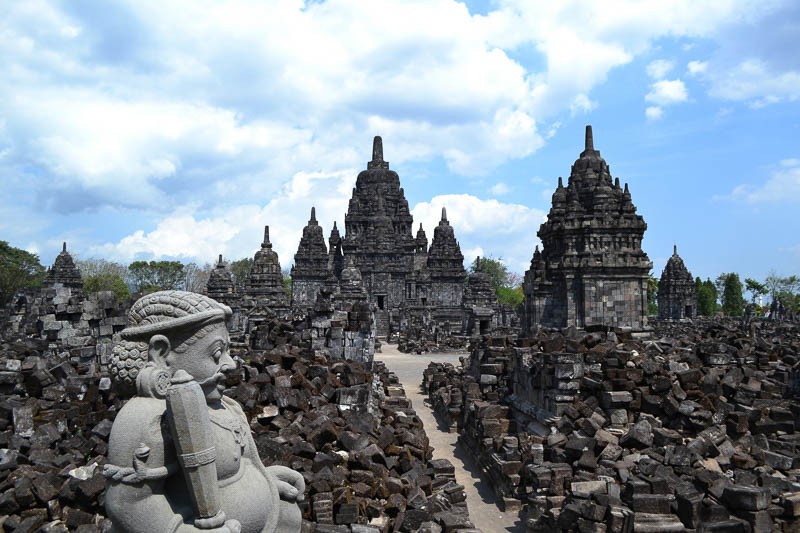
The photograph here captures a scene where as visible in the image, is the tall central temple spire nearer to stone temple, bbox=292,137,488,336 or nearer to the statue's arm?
stone temple, bbox=292,137,488,336

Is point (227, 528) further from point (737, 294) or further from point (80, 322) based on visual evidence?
point (737, 294)

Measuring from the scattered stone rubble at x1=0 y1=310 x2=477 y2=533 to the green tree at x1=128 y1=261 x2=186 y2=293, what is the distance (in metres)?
51.6

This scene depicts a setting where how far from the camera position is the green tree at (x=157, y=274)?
57.8 m

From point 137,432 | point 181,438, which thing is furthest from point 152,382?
point 181,438

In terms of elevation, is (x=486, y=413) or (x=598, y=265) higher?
(x=598, y=265)

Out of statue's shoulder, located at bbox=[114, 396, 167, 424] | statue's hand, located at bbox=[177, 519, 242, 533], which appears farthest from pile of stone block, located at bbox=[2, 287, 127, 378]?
statue's hand, located at bbox=[177, 519, 242, 533]

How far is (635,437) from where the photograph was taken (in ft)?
24.0

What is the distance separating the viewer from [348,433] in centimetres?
695

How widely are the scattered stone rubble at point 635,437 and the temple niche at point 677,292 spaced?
29139 mm

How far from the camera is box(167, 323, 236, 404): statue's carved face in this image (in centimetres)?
306

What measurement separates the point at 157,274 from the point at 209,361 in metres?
61.1

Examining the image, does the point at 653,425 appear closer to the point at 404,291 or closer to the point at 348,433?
the point at 348,433

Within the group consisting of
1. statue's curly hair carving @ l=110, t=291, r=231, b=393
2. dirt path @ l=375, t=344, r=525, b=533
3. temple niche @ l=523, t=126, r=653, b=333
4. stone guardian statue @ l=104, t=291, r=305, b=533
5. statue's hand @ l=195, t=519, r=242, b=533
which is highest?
temple niche @ l=523, t=126, r=653, b=333

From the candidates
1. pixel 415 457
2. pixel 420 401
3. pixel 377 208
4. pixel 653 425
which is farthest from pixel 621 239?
pixel 377 208
